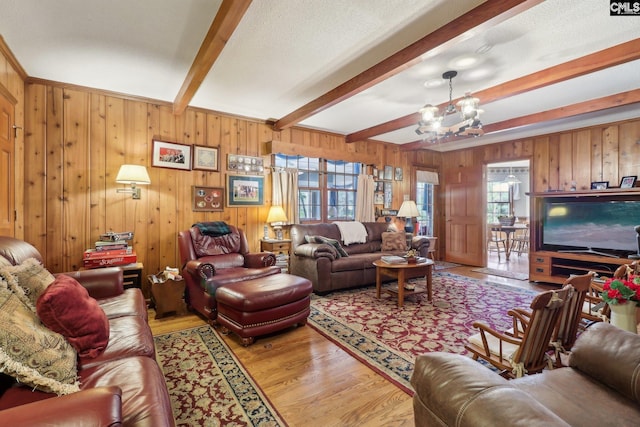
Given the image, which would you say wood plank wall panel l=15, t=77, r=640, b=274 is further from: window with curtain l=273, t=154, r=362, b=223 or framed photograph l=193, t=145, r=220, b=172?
window with curtain l=273, t=154, r=362, b=223

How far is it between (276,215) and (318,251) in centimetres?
99

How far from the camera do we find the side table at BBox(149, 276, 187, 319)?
3.24m

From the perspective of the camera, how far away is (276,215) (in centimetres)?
459

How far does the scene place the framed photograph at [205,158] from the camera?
4230mm

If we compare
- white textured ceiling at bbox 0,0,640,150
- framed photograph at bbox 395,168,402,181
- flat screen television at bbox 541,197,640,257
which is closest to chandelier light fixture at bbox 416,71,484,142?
white textured ceiling at bbox 0,0,640,150

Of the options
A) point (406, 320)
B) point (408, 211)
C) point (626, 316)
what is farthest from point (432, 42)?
point (408, 211)

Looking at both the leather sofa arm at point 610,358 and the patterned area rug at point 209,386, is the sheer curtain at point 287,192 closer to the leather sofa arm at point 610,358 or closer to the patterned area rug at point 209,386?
the patterned area rug at point 209,386

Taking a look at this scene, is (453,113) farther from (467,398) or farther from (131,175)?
(131,175)

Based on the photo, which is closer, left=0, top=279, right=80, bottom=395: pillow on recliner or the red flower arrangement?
left=0, top=279, right=80, bottom=395: pillow on recliner

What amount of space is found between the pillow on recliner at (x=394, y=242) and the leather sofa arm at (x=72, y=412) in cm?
458

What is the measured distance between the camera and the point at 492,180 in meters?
10.2

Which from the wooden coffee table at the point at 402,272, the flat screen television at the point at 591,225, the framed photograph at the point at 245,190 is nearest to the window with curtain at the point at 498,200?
the flat screen television at the point at 591,225

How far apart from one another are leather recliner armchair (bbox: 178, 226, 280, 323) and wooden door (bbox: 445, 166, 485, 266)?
4.69 m

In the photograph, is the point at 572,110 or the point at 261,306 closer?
the point at 261,306
